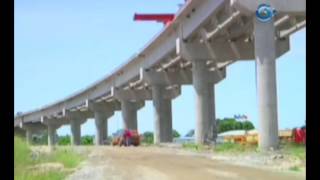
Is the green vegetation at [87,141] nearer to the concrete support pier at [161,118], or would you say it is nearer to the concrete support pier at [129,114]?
the concrete support pier at [129,114]

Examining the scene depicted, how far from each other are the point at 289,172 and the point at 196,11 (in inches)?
1332

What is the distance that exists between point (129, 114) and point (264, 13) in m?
62.8

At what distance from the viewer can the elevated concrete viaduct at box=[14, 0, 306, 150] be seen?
4050 cm

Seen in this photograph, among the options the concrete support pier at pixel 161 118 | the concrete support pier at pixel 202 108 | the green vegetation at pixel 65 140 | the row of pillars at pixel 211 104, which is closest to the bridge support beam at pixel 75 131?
the green vegetation at pixel 65 140

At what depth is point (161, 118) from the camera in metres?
82.2

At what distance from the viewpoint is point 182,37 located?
60.8 m

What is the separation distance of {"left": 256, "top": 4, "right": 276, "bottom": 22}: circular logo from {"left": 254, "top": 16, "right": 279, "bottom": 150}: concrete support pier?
2.73 ft

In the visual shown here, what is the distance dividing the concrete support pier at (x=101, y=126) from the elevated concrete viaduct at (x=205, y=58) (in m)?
0.75

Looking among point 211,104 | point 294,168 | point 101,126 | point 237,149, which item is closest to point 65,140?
point 101,126

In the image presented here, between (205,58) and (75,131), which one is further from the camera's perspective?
(75,131)

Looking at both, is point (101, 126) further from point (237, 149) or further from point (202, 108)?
point (237, 149)

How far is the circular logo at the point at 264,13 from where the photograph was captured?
40.9m

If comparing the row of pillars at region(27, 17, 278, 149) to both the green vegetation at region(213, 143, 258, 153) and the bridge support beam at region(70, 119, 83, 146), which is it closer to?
the green vegetation at region(213, 143, 258, 153)

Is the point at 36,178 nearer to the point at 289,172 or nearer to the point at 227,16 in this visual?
the point at 289,172
